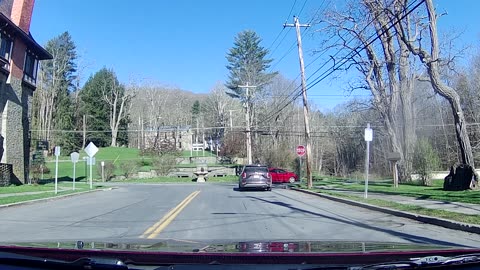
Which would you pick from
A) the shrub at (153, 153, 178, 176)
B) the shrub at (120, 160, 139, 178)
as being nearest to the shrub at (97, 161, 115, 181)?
the shrub at (120, 160, 139, 178)

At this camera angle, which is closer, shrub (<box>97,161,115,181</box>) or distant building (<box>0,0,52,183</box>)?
distant building (<box>0,0,52,183</box>)

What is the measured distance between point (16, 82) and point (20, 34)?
3.91m

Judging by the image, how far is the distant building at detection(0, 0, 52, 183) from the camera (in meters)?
35.5

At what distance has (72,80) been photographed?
96625 millimetres

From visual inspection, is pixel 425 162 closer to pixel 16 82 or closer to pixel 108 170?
pixel 16 82

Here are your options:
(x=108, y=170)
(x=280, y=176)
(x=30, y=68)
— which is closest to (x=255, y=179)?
(x=280, y=176)

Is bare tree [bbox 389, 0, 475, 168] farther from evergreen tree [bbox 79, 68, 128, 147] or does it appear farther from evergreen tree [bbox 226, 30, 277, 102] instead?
evergreen tree [bbox 79, 68, 128, 147]

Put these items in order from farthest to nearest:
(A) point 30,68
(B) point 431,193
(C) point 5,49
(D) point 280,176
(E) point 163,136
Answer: (E) point 163,136 < (D) point 280,176 < (A) point 30,68 < (C) point 5,49 < (B) point 431,193

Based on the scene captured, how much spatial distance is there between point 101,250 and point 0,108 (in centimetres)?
3615

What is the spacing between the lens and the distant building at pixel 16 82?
35.5m

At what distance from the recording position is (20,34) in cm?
3691

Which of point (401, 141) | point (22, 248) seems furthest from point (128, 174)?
point (22, 248)

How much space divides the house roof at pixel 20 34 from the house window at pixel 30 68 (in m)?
0.59

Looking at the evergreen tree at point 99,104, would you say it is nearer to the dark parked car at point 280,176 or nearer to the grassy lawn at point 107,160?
the grassy lawn at point 107,160
